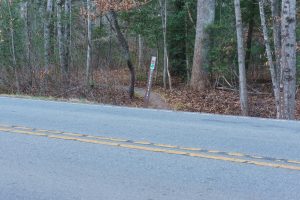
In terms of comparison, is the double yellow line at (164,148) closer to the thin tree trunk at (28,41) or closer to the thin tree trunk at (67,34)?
the thin tree trunk at (28,41)

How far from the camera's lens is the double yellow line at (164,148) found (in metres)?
7.23

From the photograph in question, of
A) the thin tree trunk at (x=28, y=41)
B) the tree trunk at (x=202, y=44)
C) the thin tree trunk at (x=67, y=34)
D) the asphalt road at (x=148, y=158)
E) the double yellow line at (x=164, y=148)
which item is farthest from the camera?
the thin tree trunk at (x=67, y=34)

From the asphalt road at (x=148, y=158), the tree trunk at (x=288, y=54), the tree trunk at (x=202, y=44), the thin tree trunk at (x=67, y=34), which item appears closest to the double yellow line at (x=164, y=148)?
the asphalt road at (x=148, y=158)

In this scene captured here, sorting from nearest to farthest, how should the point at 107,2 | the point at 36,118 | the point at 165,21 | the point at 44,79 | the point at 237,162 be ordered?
the point at 237,162 → the point at 36,118 → the point at 107,2 → the point at 44,79 → the point at 165,21

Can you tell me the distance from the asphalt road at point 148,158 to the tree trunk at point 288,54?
442cm

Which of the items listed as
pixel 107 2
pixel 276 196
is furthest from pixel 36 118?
pixel 107 2

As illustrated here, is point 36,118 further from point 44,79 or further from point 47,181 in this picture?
point 44,79

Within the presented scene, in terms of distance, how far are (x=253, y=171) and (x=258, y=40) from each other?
22157mm

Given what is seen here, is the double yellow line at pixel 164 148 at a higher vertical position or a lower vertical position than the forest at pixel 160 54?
lower

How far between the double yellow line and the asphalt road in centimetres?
1

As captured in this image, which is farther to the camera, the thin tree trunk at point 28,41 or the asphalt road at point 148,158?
the thin tree trunk at point 28,41

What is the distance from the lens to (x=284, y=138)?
9.04m

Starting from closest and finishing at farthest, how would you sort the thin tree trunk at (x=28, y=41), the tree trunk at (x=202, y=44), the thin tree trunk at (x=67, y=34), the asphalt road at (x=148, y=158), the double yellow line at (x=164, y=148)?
1. the asphalt road at (x=148, y=158)
2. the double yellow line at (x=164, y=148)
3. the tree trunk at (x=202, y=44)
4. the thin tree trunk at (x=28, y=41)
5. the thin tree trunk at (x=67, y=34)

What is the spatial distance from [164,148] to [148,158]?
703 mm
